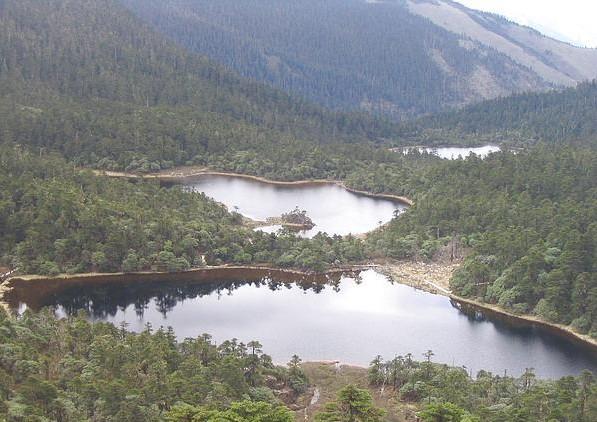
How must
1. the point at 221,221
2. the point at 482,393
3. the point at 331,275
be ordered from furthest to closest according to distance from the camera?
the point at 221,221 < the point at 331,275 < the point at 482,393

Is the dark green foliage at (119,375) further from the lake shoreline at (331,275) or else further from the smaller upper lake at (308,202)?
the smaller upper lake at (308,202)

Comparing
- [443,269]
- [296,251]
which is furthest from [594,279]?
[296,251]

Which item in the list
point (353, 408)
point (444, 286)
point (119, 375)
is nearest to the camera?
point (353, 408)

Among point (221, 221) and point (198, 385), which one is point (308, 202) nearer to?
point (221, 221)

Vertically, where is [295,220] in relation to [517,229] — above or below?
below

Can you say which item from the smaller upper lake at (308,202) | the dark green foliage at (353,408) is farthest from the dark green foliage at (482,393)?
the smaller upper lake at (308,202)

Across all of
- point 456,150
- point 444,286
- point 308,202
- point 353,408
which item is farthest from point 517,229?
point 456,150
